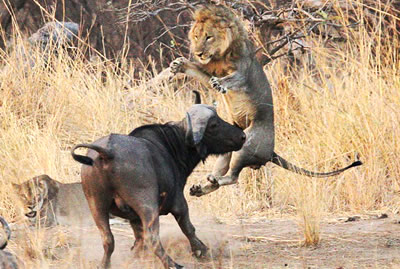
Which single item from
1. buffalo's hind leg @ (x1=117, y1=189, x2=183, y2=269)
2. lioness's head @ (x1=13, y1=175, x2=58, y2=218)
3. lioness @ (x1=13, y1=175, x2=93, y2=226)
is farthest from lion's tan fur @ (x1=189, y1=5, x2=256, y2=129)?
buffalo's hind leg @ (x1=117, y1=189, x2=183, y2=269)

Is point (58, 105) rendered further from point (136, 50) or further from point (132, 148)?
point (136, 50)

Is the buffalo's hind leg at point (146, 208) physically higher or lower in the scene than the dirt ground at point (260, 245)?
higher

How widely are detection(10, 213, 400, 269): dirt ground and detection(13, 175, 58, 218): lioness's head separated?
40cm

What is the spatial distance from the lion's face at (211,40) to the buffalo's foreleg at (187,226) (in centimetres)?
180

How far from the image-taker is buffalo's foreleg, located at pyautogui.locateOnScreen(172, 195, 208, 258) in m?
5.71

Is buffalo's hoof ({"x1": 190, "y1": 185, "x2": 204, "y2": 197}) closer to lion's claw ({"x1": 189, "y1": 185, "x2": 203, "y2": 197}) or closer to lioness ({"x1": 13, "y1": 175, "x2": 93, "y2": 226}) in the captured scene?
lion's claw ({"x1": 189, "y1": 185, "x2": 203, "y2": 197})

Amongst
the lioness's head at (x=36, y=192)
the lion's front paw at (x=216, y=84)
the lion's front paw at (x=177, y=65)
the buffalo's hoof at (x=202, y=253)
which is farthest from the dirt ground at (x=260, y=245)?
the lion's front paw at (x=177, y=65)

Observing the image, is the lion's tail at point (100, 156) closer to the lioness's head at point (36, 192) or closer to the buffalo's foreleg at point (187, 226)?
the buffalo's foreleg at point (187, 226)

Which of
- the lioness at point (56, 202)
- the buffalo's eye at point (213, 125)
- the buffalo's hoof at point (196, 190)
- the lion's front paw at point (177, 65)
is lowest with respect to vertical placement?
the lioness at point (56, 202)

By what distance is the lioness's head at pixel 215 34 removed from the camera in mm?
7207

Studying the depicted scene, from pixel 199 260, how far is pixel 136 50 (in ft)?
32.4

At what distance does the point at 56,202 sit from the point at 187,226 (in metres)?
2.25

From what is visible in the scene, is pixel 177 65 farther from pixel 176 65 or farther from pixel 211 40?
pixel 211 40

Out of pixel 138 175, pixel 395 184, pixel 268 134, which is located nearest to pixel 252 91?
pixel 268 134
